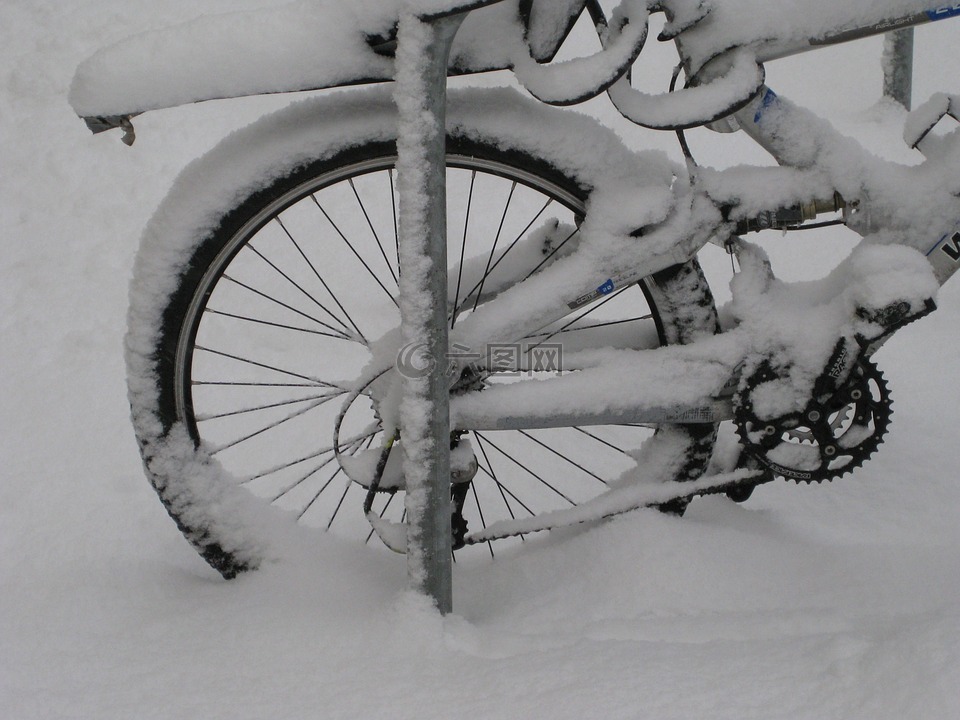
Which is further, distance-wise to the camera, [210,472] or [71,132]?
[71,132]

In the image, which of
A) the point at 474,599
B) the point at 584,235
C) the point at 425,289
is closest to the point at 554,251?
the point at 584,235

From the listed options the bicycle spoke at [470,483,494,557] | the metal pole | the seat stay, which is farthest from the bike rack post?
the metal pole

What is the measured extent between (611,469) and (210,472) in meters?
1.06

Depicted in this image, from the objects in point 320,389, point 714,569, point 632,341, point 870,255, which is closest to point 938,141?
point 870,255

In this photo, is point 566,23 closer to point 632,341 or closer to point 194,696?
point 632,341

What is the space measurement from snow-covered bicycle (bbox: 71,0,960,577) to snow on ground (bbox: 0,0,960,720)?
0.45ft

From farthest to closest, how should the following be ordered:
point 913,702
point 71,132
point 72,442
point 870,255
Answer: point 71,132 < point 72,442 < point 870,255 < point 913,702

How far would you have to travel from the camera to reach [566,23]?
1.35 meters

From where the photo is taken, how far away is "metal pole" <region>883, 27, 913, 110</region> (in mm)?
4992

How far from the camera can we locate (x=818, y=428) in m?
1.53

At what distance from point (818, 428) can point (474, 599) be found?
0.73 m

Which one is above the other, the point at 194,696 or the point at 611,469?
the point at 611,469

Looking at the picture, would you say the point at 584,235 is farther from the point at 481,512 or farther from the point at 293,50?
the point at 481,512

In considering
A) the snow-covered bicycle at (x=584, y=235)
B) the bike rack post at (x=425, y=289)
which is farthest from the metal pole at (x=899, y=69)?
the bike rack post at (x=425, y=289)
